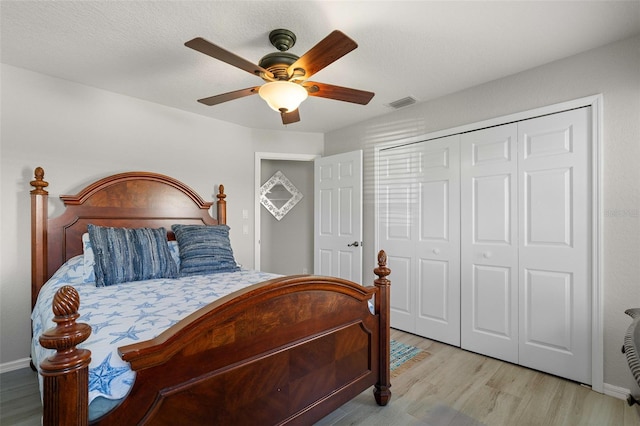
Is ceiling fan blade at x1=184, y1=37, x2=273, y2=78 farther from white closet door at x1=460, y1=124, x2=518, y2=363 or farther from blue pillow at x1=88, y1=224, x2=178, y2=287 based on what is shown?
white closet door at x1=460, y1=124, x2=518, y2=363

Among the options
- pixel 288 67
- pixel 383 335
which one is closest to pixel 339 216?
pixel 383 335

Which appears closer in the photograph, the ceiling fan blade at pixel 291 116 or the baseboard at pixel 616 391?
the baseboard at pixel 616 391

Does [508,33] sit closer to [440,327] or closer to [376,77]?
[376,77]

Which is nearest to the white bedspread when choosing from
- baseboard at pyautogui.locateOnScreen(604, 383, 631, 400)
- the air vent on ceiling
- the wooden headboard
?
the wooden headboard

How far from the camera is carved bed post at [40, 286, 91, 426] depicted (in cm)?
88

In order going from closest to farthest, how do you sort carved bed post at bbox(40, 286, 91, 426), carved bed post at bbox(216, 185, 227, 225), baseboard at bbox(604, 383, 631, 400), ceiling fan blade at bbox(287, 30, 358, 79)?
carved bed post at bbox(40, 286, 91, 426) → ceiling fan blade at bbox(287, 30, 358, 79) → baseboard at bbox(604, 383, 631, 400) → carved bed post at bbox(216, 185, 227, 225)

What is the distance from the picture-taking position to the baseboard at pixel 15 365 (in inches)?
95.0

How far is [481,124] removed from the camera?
2.81m

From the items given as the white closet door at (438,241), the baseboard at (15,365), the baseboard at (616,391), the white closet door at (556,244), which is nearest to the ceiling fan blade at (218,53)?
the white closet door at (438,241)

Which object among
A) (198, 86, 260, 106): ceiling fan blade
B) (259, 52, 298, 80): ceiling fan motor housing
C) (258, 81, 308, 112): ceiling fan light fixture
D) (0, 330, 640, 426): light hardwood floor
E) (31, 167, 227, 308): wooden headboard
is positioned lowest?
(0, 330, 640, 426): light hardwood floor

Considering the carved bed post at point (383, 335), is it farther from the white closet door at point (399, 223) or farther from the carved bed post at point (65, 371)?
the carved bed post at point (65, 371)

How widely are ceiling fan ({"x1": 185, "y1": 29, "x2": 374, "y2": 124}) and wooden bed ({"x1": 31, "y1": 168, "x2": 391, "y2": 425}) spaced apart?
3.56 feet

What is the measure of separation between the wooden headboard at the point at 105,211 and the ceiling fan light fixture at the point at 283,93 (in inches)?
72.3

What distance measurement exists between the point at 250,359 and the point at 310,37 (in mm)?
1920
